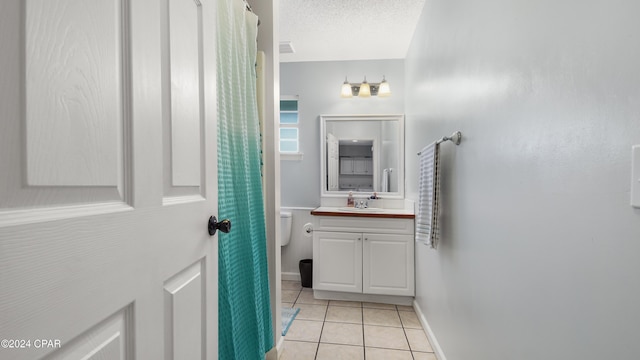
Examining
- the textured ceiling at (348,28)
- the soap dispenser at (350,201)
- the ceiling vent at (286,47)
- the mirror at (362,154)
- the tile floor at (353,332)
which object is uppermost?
the textured ceiling at (348,28)

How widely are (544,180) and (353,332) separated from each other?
188 cm

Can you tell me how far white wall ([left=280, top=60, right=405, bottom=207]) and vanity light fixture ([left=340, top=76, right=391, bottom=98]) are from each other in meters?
0.07

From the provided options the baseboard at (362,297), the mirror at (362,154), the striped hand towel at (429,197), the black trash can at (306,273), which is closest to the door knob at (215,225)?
the striped hand towel at (429,197)

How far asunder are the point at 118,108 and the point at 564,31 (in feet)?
3.36

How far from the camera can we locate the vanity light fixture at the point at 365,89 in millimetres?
3254

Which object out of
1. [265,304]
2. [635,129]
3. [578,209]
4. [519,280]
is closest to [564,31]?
[635,129]

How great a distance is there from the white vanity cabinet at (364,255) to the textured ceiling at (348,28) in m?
1.66

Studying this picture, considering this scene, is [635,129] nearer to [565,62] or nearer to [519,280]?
[565,62]

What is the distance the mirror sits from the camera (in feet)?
11.0

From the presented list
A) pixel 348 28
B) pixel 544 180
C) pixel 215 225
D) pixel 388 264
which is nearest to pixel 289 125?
pixel 348 28

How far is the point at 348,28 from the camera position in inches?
106

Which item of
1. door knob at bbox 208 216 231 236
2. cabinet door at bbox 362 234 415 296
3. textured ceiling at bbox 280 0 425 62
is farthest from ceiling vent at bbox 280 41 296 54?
door knob at bbox 208 216 231 236

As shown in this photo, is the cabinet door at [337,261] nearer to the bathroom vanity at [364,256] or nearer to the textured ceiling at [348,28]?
the bathroom vanity at [364,256]

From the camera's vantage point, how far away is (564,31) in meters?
0.78
